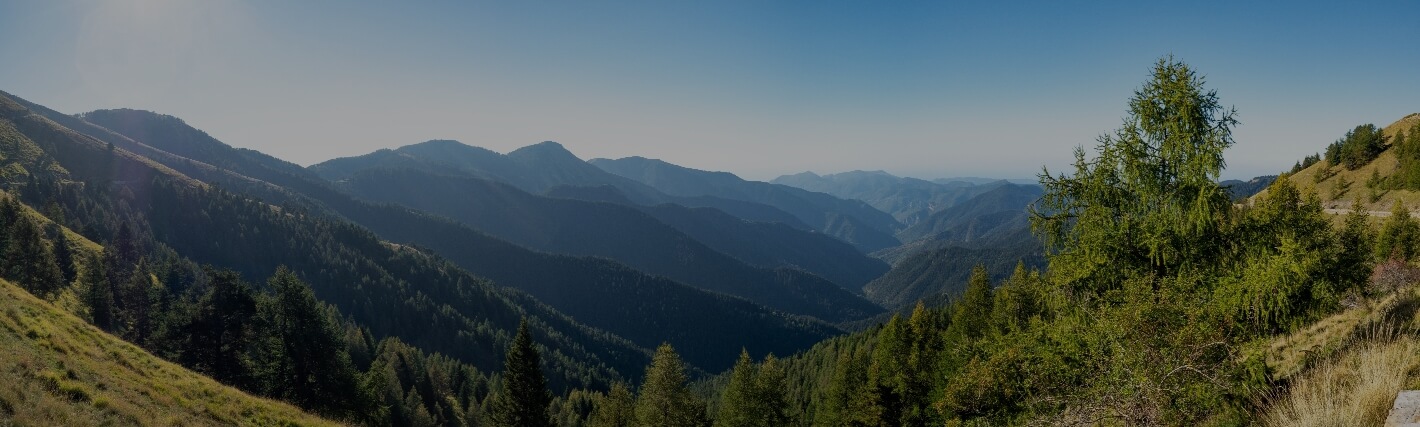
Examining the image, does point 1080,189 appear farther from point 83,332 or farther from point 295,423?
point 83,332

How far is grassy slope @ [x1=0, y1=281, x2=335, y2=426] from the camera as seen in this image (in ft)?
44.5

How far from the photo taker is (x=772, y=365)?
1443 inches

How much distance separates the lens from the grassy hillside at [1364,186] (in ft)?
138

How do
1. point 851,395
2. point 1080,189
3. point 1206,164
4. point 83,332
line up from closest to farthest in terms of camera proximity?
point 1206,164 → point 1080,189 → point 83,332 → point 851,395

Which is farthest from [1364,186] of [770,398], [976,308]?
[770,398]

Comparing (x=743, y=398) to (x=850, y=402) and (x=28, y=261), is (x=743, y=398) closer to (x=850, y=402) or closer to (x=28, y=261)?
(x=850, y=402)

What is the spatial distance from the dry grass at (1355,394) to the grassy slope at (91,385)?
23012mm

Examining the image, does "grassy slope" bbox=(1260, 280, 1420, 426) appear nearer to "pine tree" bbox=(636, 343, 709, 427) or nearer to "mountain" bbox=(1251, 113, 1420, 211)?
"pine tree" bbox=(636, 343, 709, 427)

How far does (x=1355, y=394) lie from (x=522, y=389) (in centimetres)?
3731

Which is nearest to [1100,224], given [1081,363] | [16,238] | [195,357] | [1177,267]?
[1177,267]

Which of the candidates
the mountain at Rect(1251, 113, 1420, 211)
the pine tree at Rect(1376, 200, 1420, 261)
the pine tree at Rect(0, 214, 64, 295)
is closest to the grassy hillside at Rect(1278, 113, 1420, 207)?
the mountain at Rect(1251, 113, 1420, 211)

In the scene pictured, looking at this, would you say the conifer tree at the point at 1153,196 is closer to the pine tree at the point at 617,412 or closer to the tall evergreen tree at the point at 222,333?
→ the pine tree at the point at 617,412

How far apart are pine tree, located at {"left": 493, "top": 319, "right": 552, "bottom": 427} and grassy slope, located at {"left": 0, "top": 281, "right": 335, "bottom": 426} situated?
39.8 feet

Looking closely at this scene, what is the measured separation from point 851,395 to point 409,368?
75263mm
